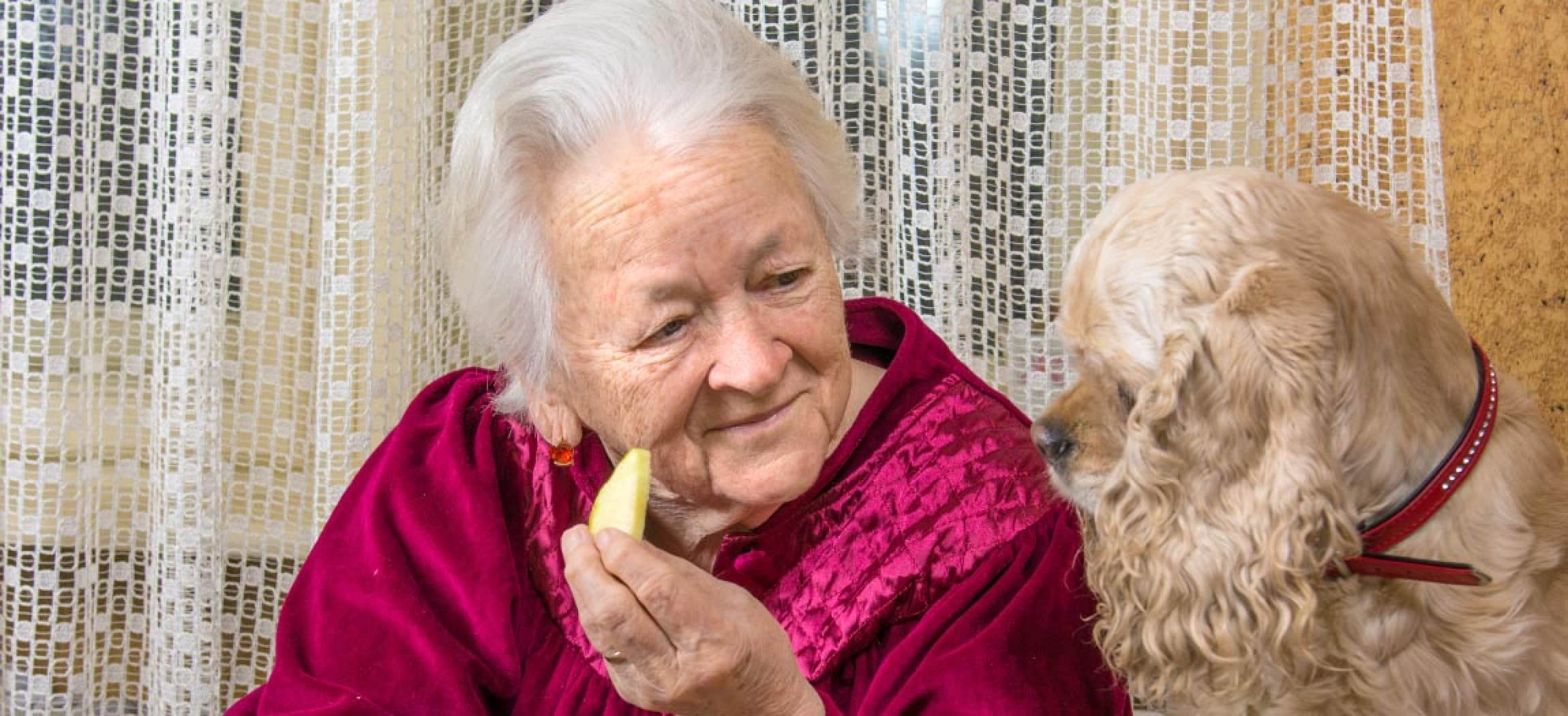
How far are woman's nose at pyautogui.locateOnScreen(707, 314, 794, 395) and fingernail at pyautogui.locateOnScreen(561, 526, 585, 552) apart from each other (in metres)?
0.23

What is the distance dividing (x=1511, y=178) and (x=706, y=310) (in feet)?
2.93

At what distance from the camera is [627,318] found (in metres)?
1.42

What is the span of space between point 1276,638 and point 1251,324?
0.81 ft

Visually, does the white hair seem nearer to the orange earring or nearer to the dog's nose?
the orange earring

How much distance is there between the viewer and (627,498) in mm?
1342

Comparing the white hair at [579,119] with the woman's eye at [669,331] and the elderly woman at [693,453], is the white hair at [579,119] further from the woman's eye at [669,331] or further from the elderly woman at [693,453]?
the woman's eye at [669,331]

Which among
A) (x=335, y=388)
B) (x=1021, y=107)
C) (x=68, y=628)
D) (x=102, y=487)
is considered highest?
(x=1021, y=107)

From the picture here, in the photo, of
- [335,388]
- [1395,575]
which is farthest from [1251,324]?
[335,388]

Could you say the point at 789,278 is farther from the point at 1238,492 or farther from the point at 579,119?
the point at 1238,492

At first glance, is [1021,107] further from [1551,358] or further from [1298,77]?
[1551,358]

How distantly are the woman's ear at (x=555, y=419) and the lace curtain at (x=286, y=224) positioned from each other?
0.51m

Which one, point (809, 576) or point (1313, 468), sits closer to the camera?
point (1313, 468)

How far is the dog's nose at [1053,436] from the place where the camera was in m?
1.28

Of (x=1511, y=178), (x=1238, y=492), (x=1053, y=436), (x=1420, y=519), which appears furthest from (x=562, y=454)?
(x=1511, y=178)
